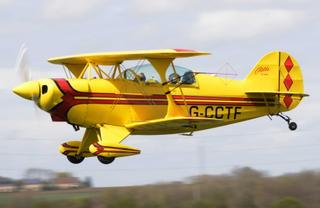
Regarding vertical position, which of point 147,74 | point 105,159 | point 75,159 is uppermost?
point 147,74

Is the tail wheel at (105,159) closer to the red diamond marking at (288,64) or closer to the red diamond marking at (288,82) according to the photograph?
the red diamond marking at (288,82)

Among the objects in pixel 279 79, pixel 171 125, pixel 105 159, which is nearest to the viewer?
pixel 105 159

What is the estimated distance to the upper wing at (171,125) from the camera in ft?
75.6

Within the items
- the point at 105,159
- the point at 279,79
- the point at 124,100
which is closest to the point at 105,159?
the point at 105,159

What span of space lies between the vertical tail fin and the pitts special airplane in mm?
255

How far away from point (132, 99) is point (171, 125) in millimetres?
1160

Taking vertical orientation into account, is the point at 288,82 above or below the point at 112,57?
below

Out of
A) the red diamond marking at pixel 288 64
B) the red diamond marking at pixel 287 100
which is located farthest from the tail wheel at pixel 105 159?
the red diamond marking at pixel 288 64

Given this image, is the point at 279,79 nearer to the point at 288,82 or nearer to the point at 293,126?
the point at 288,82

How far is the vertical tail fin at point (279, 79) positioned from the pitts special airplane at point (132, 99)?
25 centimetres

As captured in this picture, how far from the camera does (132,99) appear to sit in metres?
23.7

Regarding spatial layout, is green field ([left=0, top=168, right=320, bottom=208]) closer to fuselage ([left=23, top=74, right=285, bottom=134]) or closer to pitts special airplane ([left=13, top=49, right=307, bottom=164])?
pitts special airplane ([left=13, top=49, right=307, bottom=164])

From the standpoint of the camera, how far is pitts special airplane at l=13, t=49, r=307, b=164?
75.3 ft

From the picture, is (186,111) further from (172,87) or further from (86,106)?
(86,106)
